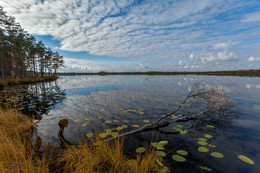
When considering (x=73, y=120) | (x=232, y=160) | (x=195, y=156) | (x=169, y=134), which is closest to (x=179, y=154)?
(x=195, y=156)

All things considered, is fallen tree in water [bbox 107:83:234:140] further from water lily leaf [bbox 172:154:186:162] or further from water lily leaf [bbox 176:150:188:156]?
water lily leaf [bbox 172:154:186:162]

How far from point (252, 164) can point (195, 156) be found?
1885mm

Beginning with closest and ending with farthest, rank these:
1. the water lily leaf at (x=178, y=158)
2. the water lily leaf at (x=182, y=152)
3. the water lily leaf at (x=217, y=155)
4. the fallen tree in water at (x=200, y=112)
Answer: the water lily leaf at (x=178, y=158) → the water lily leaf at (x=217, y=155) → the water lily leaf at (x=182, y=152) → the fallen tree in water at (x=200, y=112)

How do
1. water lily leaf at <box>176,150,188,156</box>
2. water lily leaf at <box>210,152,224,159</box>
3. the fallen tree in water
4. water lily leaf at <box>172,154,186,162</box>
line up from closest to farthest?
water lily leaf at <box>172,154,186,162</box>, water lily leaf at <box>210,152,224,159</box>, water lily leaf at <box>176,150,188,156</box>, the fallen tree in water

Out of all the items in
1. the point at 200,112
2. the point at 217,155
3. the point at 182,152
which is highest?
the point at 200,112

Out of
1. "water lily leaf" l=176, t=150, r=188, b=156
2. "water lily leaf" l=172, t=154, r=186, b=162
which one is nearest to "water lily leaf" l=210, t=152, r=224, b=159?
"water lily leaf" l=176, t=150, r=188, b=156

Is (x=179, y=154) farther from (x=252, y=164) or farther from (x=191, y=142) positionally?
(x=252, y=164)

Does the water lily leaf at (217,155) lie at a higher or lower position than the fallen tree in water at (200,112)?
lower

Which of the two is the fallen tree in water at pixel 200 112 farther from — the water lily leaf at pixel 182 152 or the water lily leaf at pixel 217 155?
the water lily leaf at pixel 217 155

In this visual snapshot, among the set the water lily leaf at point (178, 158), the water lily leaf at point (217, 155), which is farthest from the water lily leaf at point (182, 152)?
the water lily leaf at point (217, 155)

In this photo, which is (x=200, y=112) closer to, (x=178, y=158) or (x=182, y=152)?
(x=182, y=152)

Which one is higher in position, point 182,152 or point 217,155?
point 217,155

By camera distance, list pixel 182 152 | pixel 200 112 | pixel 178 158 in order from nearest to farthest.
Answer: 1. pixel 178 158
2. pixel 182 152
3. pixel 200 112

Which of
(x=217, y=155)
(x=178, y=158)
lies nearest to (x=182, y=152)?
(x=178, y=158)
